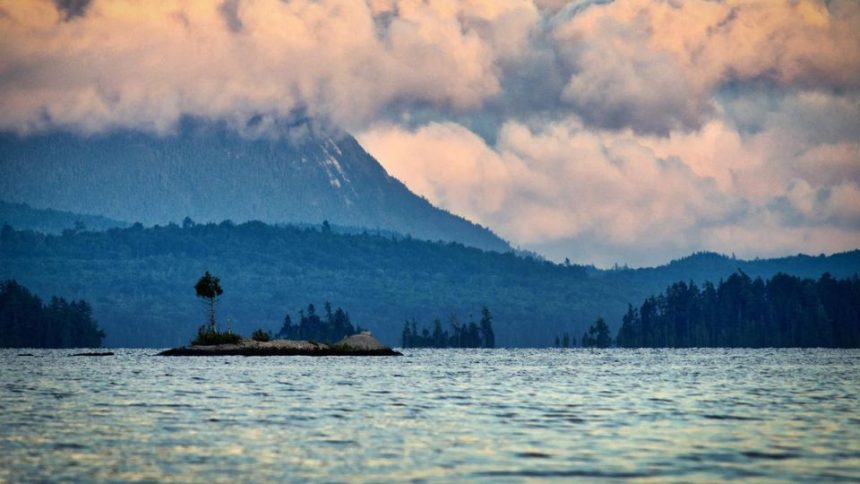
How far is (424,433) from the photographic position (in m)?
65.3

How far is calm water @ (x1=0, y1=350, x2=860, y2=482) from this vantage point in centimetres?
4988

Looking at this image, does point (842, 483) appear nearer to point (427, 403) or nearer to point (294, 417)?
point (294, 417)

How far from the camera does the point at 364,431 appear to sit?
66.8m

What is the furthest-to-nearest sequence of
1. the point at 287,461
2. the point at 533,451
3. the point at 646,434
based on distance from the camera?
the point at 646,434
the point at 533,451
the point at 287,461

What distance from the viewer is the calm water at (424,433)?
49.9 m

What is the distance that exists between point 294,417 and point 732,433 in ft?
89.2

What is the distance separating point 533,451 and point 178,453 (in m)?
16.4

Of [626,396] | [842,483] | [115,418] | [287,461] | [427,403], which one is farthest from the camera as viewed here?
[626,396]

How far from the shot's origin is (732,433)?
215 feet

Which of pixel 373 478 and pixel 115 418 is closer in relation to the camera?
pixel 373 478

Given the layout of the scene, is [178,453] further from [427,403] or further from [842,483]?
[427,403]

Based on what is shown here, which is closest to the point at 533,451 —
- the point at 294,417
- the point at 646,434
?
the point at 646,434

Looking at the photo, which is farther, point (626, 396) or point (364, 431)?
point (626, 396)

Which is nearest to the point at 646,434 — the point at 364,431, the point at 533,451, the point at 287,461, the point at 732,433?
the point at 732,433
